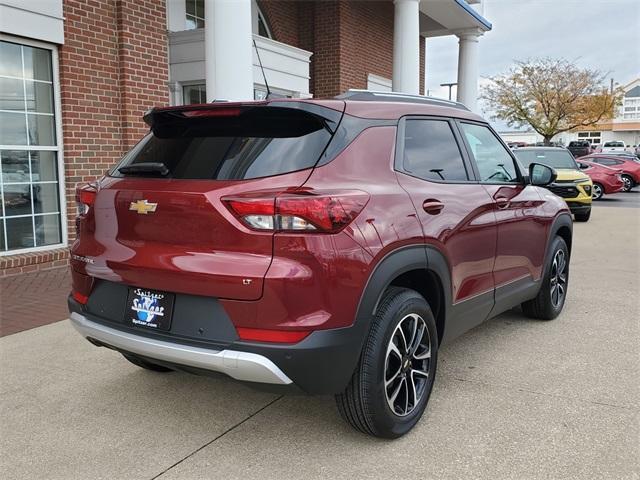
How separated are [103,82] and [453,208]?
585 centimetres

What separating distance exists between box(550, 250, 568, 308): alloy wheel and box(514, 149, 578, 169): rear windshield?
917 cm

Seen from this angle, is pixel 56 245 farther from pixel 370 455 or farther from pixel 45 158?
pixel 370 455

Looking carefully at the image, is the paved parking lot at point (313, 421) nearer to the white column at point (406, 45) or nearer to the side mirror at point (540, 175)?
the side mirror at point (540, 175)

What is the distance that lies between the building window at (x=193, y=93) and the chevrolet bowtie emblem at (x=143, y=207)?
703 cm

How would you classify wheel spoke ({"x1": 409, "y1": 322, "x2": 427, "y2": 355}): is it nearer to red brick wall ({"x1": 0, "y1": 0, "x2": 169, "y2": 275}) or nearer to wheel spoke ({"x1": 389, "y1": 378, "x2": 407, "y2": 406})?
wheel spoke ({"x1": 389, "y1": 378, "x2": 407, "y2": 406})

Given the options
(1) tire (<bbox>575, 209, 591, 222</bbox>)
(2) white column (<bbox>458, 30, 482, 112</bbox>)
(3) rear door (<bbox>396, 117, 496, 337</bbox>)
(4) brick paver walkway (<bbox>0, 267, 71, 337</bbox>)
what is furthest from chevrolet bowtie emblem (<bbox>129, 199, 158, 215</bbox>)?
(2) white column (<bbox>458, 30, 482, 112</bbox>)

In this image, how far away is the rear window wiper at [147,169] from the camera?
10.1ft

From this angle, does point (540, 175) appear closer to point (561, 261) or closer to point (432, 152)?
point (561, 261)

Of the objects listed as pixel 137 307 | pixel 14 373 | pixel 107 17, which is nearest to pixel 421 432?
pixel 137 307

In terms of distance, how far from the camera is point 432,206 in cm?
337

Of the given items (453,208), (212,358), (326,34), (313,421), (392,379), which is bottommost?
(313,421)

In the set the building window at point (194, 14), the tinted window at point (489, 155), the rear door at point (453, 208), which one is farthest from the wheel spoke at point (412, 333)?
the building window at point (194, 14)

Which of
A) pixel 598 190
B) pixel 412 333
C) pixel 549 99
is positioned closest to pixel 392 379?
pixel 412 333

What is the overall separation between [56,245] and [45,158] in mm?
1085
